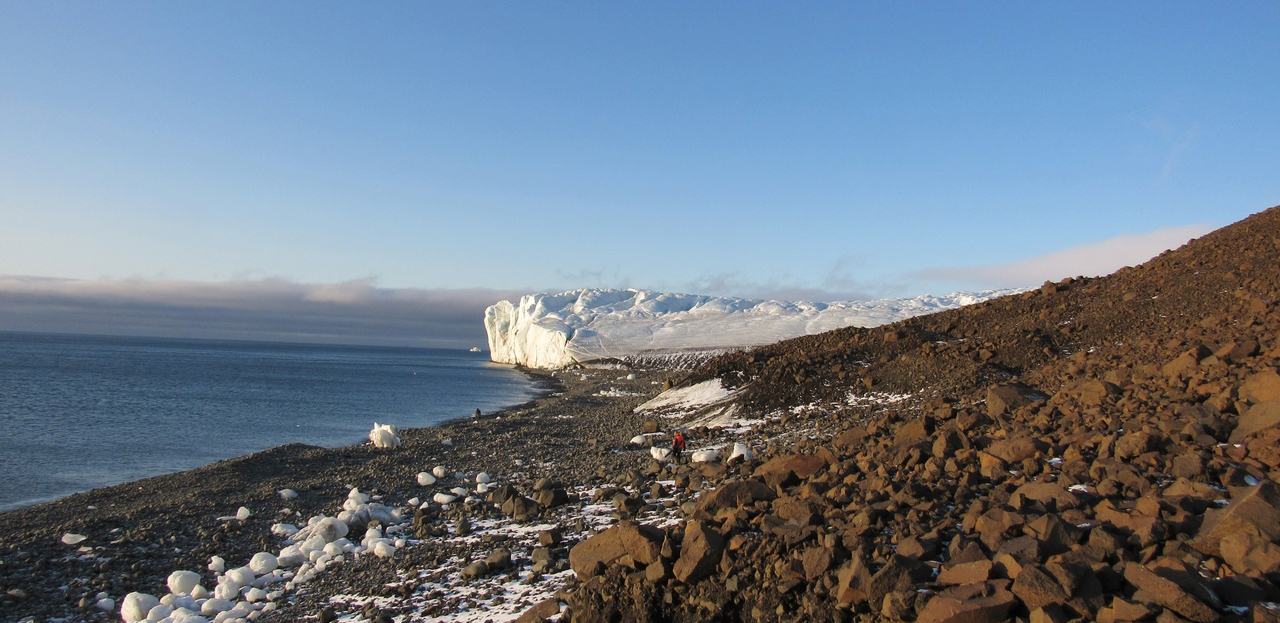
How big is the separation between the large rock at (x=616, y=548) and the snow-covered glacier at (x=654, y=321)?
4952 centimetres

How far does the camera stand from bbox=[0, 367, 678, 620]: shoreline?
32.6ft

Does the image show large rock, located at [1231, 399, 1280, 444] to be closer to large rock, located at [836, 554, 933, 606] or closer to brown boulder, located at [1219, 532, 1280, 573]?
brown boulder, located at [1219, 532, 1280, 573]

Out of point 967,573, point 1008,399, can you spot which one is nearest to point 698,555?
point 967,573

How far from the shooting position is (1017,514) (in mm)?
5633

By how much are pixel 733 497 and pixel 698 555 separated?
1.77 metres

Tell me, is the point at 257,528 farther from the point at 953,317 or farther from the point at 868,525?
the point at 953,317

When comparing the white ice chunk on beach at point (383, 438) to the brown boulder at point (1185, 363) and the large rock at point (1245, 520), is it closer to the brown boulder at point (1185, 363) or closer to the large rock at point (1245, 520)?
the brown boulder at point (1185, 363)

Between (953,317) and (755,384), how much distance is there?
7.79 m

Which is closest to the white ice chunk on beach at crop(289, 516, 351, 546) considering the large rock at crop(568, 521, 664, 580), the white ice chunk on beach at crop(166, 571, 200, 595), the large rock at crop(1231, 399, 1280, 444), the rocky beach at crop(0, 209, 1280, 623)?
the rocky beach at crop(0, 209, 1280, 623)

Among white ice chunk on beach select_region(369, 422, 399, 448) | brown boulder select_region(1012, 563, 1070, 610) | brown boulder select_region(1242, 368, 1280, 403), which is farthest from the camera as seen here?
white ice chunk on beach select_region(369, 422, 399, 448)

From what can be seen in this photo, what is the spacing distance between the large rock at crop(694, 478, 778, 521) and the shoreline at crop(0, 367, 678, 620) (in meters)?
5.19

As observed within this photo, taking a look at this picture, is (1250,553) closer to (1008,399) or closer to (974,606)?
(974,606)

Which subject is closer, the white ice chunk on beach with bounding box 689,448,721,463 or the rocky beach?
the rocky beach

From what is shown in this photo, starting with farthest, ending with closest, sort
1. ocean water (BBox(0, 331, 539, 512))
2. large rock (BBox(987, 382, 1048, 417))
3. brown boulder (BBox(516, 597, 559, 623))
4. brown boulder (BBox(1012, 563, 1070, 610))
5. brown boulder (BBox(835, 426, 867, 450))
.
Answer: ocean water (BBox(0, 331, 539, 512)) < large rock (BBox(987, 382, 1048, 417)) < brown boulder (BBox(835, 426, 867, 450)) < brown boulder (BBox(516, 597, 559, 623)) < brown boulder (BBox(1012, 563, 1070, 610))
